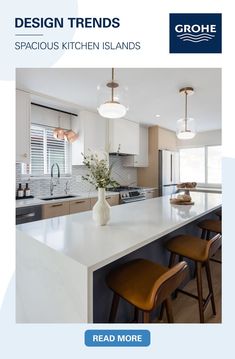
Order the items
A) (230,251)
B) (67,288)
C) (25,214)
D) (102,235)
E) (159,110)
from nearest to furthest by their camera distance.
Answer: (67,288), (230,251), (102,235), (25,214), (159,110)

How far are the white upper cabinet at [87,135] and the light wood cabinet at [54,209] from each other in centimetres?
91

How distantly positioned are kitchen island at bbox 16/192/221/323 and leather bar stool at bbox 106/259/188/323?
12 centimetres

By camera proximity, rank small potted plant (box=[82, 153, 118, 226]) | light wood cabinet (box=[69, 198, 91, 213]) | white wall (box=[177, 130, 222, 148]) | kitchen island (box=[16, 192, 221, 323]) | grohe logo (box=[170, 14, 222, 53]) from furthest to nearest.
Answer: white wall (box=[177, 130, 222, 148])
light wood cabinet (box=[69, 198, 91, 213])
small potted plant (box=[82, 153, 118, 226])
grohe logo (box=[170, 14, 222, 53])
kitchen island (box=[16, 192, 221, 323])

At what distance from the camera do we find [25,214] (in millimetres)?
2193

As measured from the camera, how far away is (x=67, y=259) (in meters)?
0.80

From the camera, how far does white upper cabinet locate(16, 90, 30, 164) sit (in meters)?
2.44

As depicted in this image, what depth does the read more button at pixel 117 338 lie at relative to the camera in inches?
32.3

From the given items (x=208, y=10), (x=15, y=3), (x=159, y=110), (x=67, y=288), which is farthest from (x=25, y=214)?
(x=159, y=110)

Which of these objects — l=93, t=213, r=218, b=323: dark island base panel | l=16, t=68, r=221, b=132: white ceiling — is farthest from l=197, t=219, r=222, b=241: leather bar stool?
l=16, t=68, r=221, b=132: white ceiling

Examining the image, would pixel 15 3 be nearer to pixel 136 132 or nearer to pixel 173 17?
pixel 173 17

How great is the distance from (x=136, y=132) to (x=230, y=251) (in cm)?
344

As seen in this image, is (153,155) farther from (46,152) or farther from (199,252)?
(199,252)

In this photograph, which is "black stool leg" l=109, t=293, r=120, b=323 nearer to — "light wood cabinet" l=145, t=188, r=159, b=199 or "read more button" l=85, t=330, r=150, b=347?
"read more button" l=85, t=330, r=150, b=347

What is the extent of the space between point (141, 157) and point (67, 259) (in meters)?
3.82
